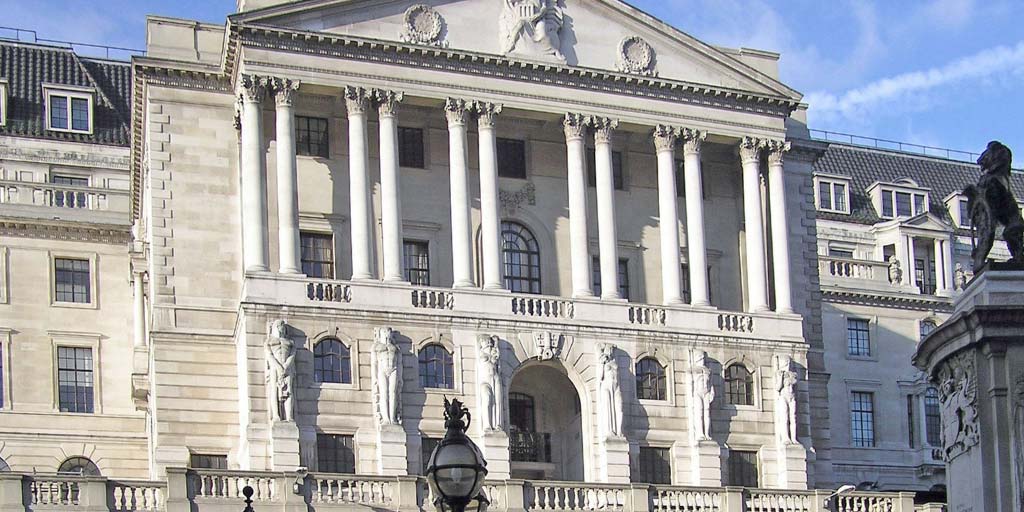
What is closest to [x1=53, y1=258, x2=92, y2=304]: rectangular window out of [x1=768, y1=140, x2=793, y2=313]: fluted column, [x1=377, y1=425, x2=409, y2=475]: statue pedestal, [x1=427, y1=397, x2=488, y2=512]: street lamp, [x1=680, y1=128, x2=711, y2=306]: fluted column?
[x1=377, y1=425, x2=409, y2=475]: statue pedestal

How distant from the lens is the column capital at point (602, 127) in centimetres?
6681

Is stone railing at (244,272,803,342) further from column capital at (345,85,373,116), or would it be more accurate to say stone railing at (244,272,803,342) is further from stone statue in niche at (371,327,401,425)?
column capital at (345,85,373,116)

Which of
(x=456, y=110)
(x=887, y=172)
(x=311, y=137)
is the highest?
(x=887, y=172)

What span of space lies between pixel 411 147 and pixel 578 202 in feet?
20.8

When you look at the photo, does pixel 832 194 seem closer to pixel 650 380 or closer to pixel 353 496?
pixel 650 380

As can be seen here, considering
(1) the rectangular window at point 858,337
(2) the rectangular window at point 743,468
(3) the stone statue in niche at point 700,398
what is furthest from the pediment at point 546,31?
(1) the rectangular window at point 858,337

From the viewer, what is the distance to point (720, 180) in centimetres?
7169

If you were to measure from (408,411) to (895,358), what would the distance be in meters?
39.9

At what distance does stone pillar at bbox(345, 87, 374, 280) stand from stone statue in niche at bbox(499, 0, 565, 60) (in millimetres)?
5983

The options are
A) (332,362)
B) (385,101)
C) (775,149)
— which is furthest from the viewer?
(775,149)

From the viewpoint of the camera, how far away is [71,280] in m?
77.9

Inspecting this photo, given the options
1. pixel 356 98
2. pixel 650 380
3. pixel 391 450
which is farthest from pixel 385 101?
pixel 650 380

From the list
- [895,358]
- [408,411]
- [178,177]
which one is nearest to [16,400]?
[178,177]

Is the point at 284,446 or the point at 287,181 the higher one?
the point at 287,181
